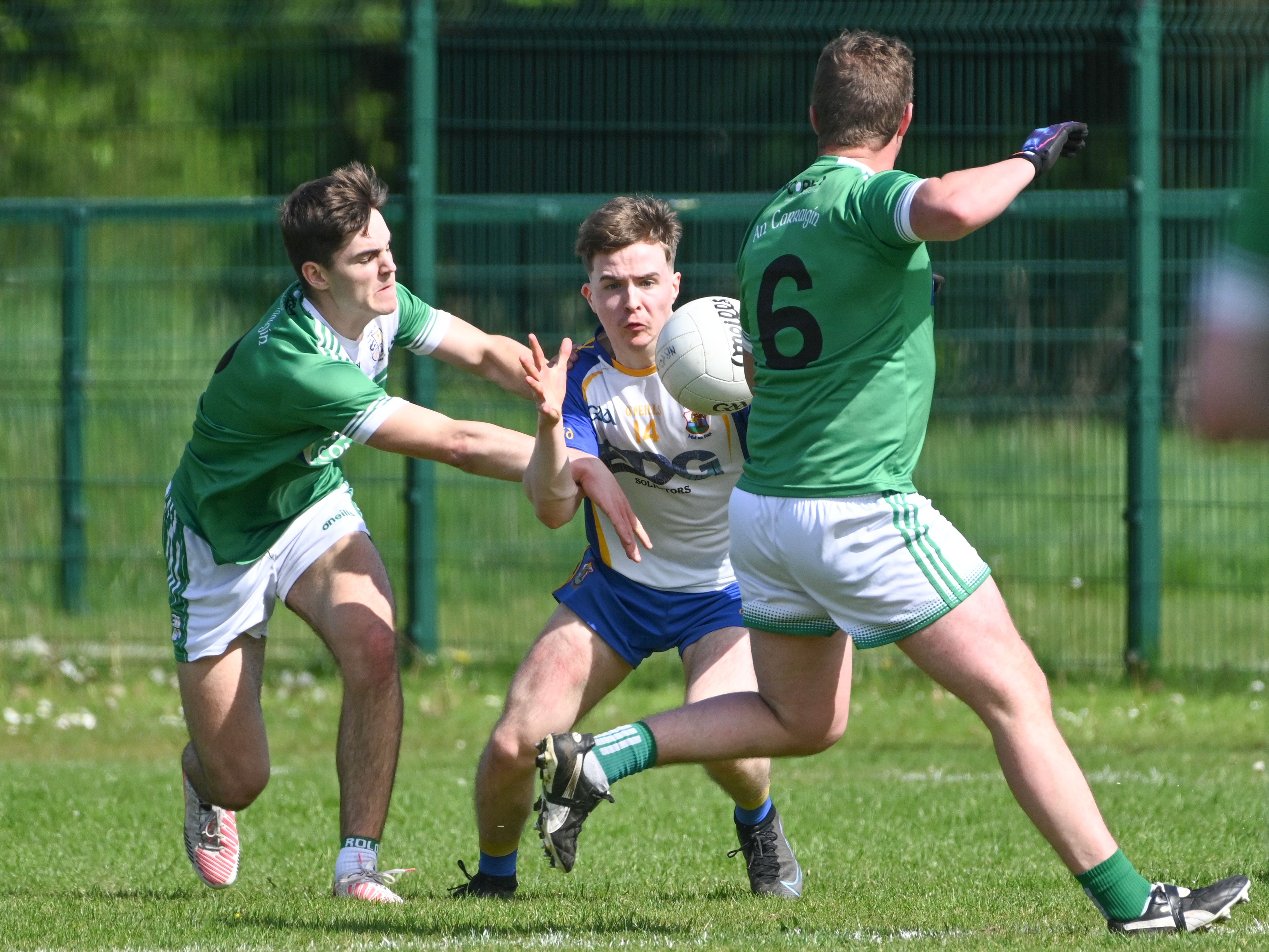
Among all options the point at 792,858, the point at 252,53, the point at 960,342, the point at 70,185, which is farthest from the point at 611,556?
the point at 70,185

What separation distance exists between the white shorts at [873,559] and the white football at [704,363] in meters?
0.62

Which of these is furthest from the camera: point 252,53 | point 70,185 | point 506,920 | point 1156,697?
point 70,185

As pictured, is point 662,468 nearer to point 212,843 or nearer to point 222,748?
point 222,748

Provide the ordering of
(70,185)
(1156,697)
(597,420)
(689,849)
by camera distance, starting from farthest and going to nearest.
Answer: (70,185), (1156,697), (689,849), (597,420)

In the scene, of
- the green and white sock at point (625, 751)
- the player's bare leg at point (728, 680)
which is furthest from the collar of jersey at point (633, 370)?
the green and white sock at point (625, 751)

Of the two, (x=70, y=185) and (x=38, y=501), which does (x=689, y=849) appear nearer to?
(x=38, y=501)

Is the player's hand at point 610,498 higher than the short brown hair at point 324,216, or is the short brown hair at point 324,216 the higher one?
the short brown hair at point 324,216

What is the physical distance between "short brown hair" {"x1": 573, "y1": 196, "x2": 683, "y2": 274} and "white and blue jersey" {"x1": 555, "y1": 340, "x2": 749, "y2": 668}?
406 millimetres

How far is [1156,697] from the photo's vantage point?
9.37 meters

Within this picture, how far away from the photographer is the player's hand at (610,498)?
4781 mm

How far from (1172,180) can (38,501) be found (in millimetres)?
7339

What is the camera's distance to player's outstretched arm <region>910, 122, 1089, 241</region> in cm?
388

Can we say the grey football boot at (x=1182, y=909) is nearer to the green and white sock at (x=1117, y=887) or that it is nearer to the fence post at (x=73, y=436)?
the green and white sock at (x=1117, y=887)

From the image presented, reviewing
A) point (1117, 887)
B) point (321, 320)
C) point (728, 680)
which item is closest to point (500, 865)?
point (728, 680)
